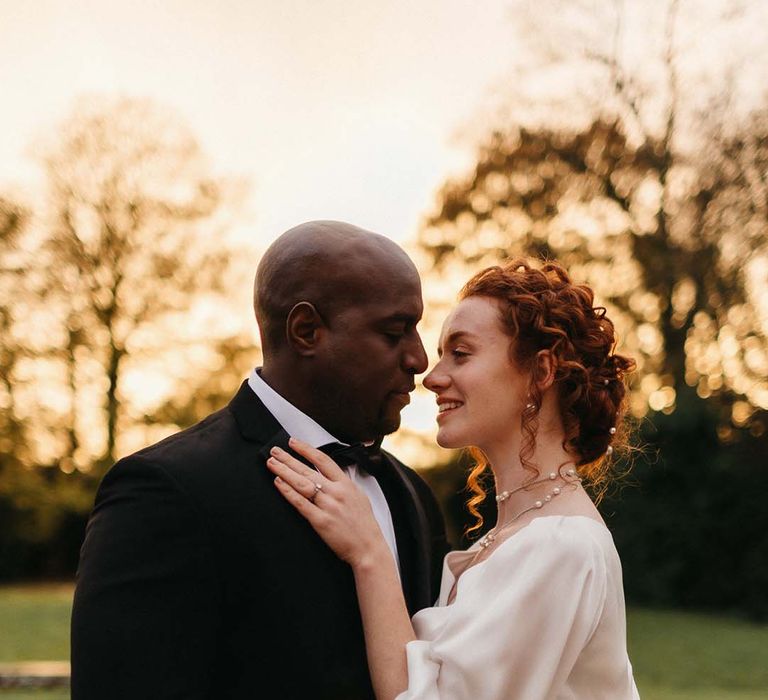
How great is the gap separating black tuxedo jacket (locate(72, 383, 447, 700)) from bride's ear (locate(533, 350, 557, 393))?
0.89 m

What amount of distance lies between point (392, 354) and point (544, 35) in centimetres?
1933

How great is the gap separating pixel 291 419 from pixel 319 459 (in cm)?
13

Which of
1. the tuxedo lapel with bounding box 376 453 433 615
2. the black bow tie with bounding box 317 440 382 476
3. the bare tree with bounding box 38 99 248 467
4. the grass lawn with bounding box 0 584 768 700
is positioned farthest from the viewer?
the bare tree with bounding box 38 99 248 467

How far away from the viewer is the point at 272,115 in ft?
63.7

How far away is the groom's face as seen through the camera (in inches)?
119

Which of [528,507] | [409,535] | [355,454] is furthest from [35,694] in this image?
[355,454]

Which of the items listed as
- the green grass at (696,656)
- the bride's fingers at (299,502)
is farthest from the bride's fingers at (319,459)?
the green grass at (696,656)

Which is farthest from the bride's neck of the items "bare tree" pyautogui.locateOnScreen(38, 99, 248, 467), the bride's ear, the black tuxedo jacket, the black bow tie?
"bare tree" pyautogui.locateOnScreen(38, 99, 248, 467)

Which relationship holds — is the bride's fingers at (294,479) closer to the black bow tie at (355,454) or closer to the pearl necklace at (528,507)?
the black bow tie at (355,454)

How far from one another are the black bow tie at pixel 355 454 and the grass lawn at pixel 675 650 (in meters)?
9.72

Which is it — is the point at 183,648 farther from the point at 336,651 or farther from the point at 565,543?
the point at 565,543

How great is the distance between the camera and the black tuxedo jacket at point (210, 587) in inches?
105

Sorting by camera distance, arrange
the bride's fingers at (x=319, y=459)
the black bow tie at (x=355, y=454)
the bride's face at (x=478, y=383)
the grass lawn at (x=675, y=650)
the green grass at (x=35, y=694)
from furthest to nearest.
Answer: the grass lawn at (x=675, y=650) → the green grass at (x=35, y=694) → the bride's face at (x=478, y=383) → the black bow tie at (x=355, y=454) → the bride's fingers at (x=319, y=459)

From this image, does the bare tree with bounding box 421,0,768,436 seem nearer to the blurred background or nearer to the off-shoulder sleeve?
the blurred background
